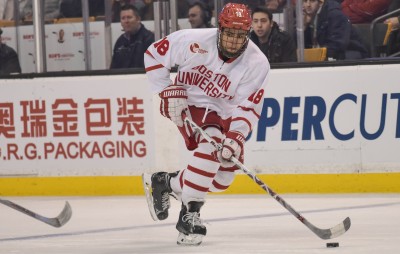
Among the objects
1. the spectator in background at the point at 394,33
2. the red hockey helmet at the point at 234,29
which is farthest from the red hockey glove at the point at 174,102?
the spectator in background at the point at 394,33

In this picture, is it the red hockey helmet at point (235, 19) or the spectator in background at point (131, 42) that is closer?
the red hockey helmet at point (235, 19)

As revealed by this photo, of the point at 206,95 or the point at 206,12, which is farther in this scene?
the point at 206,12

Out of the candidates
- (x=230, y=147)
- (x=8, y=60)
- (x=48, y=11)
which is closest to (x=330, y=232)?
(x=230, y=147)

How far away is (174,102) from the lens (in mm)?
5113

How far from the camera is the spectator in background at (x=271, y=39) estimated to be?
7.68 m

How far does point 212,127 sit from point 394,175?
235cm

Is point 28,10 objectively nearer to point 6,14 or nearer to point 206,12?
point 6,14

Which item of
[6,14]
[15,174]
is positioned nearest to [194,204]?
[15,174]

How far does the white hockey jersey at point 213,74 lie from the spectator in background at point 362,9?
2807 mm

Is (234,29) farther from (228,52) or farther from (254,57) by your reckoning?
(254,57)

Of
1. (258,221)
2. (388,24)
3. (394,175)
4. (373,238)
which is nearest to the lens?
(373,238)

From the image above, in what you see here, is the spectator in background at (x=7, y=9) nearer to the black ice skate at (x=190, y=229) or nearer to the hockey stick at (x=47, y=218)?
the hockey stick at (x=47, y=218)

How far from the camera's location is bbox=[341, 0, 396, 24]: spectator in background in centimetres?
788

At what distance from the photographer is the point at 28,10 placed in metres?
8.01
